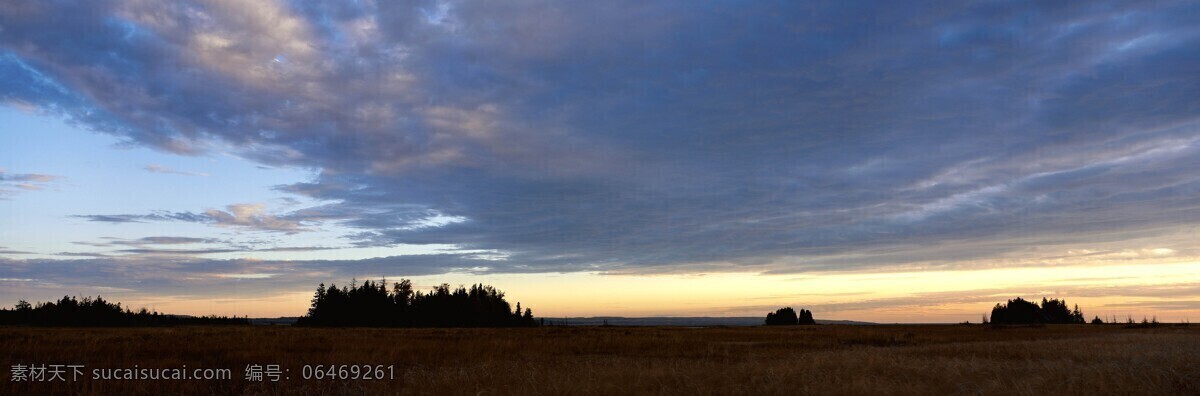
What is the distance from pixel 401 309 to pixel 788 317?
81.8 m

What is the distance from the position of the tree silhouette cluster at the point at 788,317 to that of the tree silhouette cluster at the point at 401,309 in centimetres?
5985

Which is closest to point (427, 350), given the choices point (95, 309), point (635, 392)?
point (635, 392)

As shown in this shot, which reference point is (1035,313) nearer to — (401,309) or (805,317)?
(805,317)

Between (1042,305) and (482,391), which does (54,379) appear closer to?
(482,391)

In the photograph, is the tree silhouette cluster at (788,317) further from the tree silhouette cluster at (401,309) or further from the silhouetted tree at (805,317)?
the tree silhouette cluster at (401,309)

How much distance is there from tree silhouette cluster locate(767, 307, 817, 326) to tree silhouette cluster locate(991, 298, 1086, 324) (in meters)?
38.1

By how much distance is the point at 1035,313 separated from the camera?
14500cm

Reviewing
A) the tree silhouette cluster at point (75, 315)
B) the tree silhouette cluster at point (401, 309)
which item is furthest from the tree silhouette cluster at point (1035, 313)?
the tree silhouette cluster at point (75, 315)

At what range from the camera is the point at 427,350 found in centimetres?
3047

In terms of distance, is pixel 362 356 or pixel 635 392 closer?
pixel 635 392

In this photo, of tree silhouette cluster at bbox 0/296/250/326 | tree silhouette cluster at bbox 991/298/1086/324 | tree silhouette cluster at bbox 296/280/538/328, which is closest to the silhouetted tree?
tree silhouette cluster at bbox 991/298/1086/324

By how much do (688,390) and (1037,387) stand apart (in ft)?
20.1

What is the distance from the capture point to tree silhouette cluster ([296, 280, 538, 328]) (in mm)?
117188

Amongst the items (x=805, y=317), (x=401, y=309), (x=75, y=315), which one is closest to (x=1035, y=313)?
(x=805, y=317)
